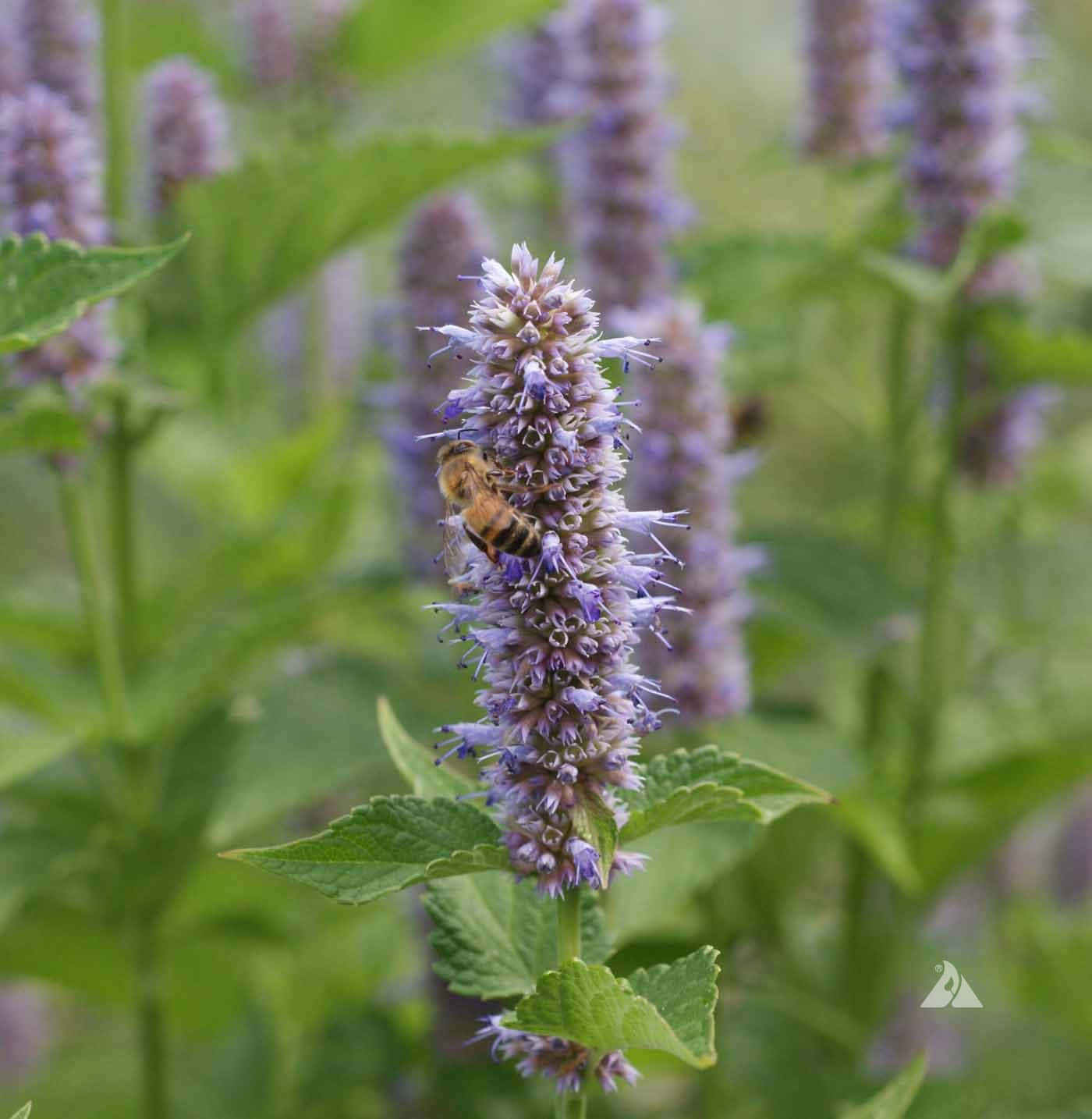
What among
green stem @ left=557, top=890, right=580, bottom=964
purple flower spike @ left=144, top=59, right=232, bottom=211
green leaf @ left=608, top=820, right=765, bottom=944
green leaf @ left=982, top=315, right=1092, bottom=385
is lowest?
green leaf @ left=608, top=820, right=765, bottom=944

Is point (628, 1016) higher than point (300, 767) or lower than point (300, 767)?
higher

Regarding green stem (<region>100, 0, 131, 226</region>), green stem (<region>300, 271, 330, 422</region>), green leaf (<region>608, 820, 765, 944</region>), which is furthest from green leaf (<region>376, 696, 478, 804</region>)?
green stem (<region>300, 271, 330, 422</region>)

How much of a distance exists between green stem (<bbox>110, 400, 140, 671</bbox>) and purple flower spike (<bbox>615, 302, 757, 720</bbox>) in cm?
84

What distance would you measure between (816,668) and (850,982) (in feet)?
5.88

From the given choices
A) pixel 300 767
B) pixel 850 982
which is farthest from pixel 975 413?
pixel 300 767

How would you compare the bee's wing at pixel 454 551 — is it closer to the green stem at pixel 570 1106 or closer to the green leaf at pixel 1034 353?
the green stem at pixel 570 1106

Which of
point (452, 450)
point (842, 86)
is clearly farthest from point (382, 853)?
point (842, 86)

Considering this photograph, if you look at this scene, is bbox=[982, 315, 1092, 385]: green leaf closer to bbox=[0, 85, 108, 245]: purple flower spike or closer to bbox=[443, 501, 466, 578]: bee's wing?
bbox=[443, 501, 466, 578]: bee's wing

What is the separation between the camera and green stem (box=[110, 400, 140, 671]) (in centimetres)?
238

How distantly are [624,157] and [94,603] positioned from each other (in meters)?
1.28

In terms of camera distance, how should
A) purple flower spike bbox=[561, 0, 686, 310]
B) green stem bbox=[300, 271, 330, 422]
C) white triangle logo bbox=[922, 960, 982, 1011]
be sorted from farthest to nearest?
green stem bbox=[300, 271, 330, 422]
purple flower spike bbox=[561, 0, 686, 310]
white triangle logo bbox=[922, 960, 982, 1011]

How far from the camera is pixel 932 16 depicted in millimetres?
2498

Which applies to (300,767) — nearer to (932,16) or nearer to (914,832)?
(914,832)

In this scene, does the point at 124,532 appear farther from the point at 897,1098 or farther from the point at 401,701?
the point at 897,1098
